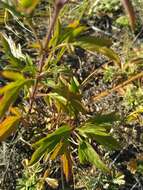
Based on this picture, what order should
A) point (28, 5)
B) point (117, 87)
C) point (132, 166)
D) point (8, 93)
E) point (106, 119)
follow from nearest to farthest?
point (28, 5)
point (8, 93)
point (106, 119)
point (132, 166)
point (117, 87)

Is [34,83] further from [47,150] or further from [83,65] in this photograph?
[83,65]

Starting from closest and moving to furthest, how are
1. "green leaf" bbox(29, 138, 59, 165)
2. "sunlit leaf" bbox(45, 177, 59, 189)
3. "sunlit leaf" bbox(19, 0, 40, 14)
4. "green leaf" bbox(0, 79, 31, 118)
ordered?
"sunlit leaf" bbox(19, 0, 40, 14) < "green leaf" bbox(0, 79, 31, 118) < "green leaf" bbox(29, 138, 59, 165) < "sunlit leaf" bbox(45, 177, 59, 189)

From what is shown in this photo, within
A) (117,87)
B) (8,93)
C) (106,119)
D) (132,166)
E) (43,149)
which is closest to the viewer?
(8,93)

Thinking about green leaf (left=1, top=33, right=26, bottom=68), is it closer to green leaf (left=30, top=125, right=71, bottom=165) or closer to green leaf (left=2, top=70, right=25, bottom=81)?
green leaf (left=2, top=70, right=25, bottom=81)

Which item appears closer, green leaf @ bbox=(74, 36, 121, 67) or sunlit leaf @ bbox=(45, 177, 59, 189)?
green leaf @ bbox=(74, 36, 121, 67)

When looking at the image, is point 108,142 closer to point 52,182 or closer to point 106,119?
point 106,119

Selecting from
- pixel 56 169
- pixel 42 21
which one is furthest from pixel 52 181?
pixel 42 21

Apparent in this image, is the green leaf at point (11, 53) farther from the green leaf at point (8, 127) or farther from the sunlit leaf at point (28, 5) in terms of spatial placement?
the sunlit leaf at point (28, 5)

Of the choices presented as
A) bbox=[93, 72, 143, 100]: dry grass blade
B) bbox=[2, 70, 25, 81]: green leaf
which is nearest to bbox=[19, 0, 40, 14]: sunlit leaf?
bbox=[2, 70, 25, 81]: green leaf

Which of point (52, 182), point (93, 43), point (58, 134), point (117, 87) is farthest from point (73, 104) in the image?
point (117, 87)
